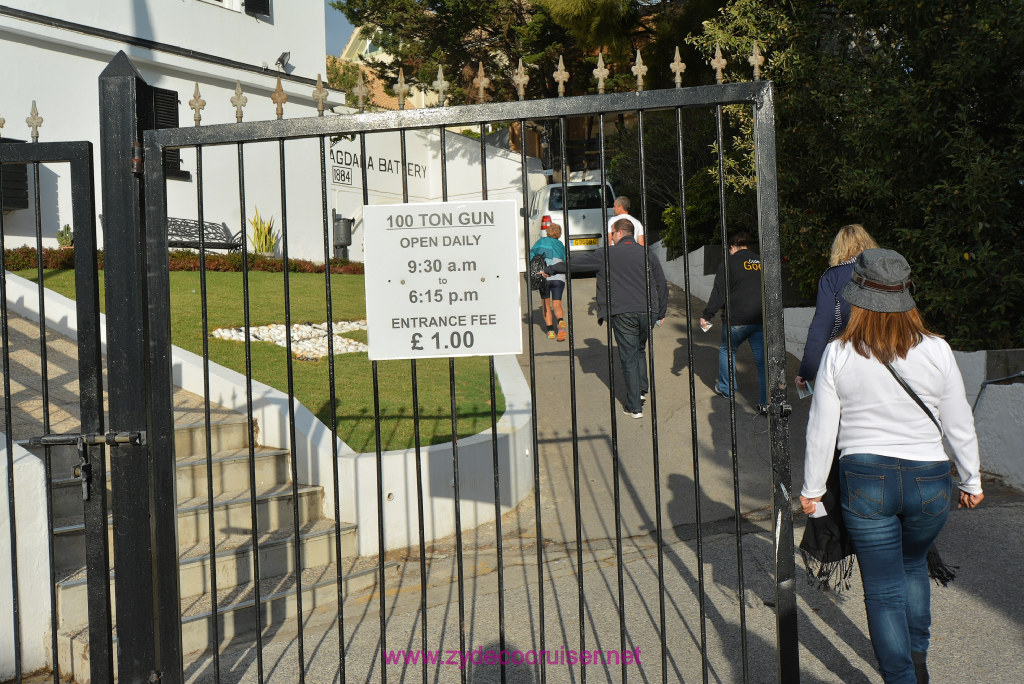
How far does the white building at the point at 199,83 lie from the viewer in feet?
45.4

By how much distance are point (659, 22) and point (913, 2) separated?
12924 millimetres

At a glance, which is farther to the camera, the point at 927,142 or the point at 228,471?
the point at 927,142

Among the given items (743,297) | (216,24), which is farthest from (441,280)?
(216,24)

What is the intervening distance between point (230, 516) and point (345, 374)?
312 cm

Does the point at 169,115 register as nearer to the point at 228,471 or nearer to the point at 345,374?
the point at 345,374

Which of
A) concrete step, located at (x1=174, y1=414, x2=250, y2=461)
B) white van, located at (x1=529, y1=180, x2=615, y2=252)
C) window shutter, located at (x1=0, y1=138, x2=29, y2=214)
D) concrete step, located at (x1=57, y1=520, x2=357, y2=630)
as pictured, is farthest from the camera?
white van, located at (x1=529, y1=180, x2=615, y2=252)

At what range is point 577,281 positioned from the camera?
18391 mm

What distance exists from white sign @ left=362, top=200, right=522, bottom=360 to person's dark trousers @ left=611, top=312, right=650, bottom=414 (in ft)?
17.2

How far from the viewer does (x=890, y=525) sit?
11.3 feet

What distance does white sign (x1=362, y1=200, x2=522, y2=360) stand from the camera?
330cm

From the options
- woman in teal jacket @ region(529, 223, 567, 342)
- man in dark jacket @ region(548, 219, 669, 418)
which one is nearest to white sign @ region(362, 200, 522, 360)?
man in dark jacket @ region(548, 219, 669, 418)

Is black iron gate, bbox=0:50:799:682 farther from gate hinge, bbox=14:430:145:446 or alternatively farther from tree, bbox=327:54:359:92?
tree, bbox=327:54:359:92

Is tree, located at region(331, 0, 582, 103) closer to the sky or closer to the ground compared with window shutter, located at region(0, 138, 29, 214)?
Result: closer to the sky

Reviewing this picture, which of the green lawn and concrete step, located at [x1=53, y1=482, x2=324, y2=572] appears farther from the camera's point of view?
the green lawn
